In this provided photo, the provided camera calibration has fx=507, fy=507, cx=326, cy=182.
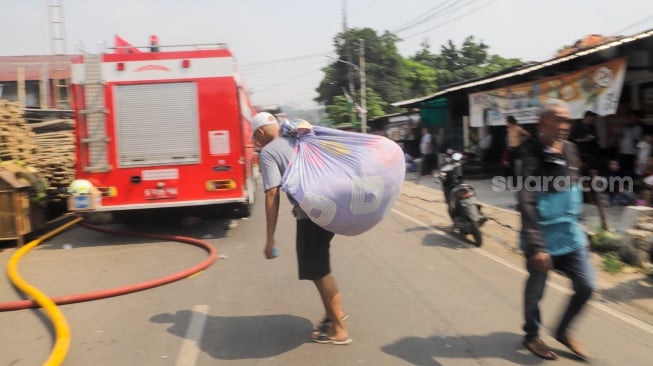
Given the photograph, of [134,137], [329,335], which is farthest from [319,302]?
[134,137]

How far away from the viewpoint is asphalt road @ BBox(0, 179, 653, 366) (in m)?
3.75

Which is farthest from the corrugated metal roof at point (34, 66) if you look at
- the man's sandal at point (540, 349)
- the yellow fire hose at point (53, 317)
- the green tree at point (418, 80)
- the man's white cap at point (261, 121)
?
the green tree at point (418, 80)

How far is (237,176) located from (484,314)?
477 centimetres

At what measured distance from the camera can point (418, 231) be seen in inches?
341

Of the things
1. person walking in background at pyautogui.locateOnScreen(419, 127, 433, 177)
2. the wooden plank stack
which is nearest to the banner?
person walking in background at pyautogui.locateOnScreen(419, 127, 433, 177)

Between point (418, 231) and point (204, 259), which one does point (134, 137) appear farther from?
point (418, 231)

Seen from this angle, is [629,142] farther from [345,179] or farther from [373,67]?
Answer: [373,67]

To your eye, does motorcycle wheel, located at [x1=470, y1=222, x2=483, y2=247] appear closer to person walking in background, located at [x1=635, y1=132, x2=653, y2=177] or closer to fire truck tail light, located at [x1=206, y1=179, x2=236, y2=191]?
fire truck tail light, located at [x1=206, y1=179, x2=236, y2=191]

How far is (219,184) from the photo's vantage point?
A: 809 cm

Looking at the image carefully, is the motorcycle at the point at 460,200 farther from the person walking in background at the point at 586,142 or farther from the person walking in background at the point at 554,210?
the person walking in background at the point at 554,210

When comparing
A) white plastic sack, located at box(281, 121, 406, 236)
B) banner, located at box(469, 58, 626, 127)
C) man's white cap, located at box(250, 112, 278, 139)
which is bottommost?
white plastic sack, located at box(281, 121, 406, 236)

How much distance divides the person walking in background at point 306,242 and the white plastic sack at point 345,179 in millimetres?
214

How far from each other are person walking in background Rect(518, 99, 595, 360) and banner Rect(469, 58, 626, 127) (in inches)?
269

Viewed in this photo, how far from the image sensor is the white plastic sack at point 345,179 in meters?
3.50
